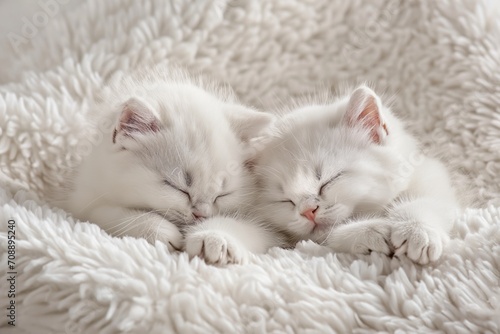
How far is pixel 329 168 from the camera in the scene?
1.34 meters

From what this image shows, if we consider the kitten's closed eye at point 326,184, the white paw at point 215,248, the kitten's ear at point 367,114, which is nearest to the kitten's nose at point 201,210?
the white paw at point 215,248

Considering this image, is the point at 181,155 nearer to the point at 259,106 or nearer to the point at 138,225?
the point at 138,225

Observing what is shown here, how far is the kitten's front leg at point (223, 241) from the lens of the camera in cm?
117

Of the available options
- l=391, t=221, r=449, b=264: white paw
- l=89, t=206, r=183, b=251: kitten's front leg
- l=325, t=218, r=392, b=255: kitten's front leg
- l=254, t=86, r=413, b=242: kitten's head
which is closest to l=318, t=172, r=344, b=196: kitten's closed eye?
l=254, t=86, r=413, b=242: kitten's head

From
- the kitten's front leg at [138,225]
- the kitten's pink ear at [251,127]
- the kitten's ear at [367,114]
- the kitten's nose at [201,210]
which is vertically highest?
the kitten's ear at [367,114]

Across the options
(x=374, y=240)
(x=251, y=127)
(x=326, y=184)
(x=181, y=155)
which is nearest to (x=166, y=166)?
(x=181, y=155)

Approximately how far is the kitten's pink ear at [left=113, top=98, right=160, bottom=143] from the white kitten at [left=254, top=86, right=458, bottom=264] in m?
0.27

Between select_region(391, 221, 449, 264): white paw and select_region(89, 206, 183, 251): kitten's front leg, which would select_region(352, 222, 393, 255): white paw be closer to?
select_region(391, 221, 449, 264): white paw

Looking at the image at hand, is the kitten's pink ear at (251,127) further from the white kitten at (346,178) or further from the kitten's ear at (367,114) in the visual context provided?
the kitten's ear at (367,114)

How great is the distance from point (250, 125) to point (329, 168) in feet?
A: 0.69

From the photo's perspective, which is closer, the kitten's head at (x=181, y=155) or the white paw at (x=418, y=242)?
the white paw at (x=418, y=242)

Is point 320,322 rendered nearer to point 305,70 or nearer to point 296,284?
point 296,284

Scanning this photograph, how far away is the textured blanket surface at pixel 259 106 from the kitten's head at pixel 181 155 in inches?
6.1

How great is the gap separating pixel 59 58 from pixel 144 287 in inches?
34.2
